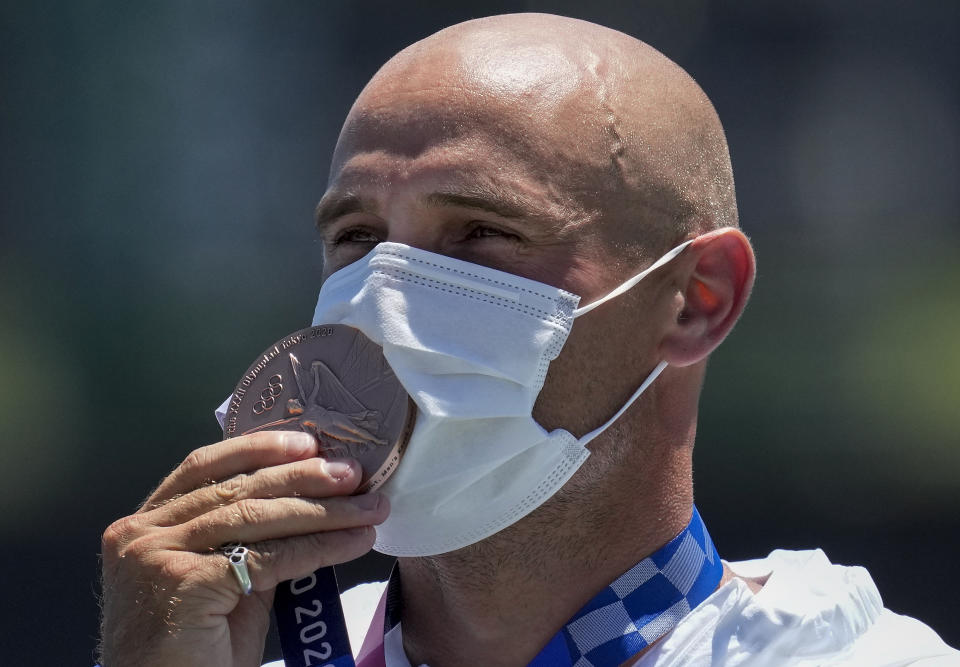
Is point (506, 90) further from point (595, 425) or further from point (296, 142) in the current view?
Answer: point (296, 142)

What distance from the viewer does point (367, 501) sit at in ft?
7.67

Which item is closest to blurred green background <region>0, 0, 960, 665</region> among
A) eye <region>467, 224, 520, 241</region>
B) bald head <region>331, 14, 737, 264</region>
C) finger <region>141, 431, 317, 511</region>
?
bald head <region>331, 14, 737, 264</region>

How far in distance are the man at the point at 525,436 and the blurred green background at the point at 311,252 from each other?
263cm

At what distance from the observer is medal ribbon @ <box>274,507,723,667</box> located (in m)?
2.45

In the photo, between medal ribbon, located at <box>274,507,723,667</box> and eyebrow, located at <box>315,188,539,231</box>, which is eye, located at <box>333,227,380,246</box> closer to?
eyebrow, located at <box>315,188,539,231</box>

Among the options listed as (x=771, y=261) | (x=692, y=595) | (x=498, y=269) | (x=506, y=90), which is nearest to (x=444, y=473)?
(x=498, y=269)

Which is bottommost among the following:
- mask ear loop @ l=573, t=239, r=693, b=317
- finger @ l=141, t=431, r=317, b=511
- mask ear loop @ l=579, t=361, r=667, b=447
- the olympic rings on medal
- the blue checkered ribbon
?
the blue checkered ribbon

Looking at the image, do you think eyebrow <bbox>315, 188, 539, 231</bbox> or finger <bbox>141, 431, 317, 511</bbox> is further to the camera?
eyebrow <bbox>315, 188, 539, 231</bbox>

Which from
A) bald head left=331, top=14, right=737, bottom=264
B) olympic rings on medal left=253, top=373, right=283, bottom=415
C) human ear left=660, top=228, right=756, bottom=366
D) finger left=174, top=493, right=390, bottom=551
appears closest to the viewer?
finger left=174, top=493, right=390, bottom=551

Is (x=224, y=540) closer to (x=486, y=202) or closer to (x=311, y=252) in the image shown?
(x=486, y=202)

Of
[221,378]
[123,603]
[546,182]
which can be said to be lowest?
[221,378]

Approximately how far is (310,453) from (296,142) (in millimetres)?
3523

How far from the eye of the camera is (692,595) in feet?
8.48

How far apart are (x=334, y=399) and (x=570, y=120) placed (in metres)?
0.81
